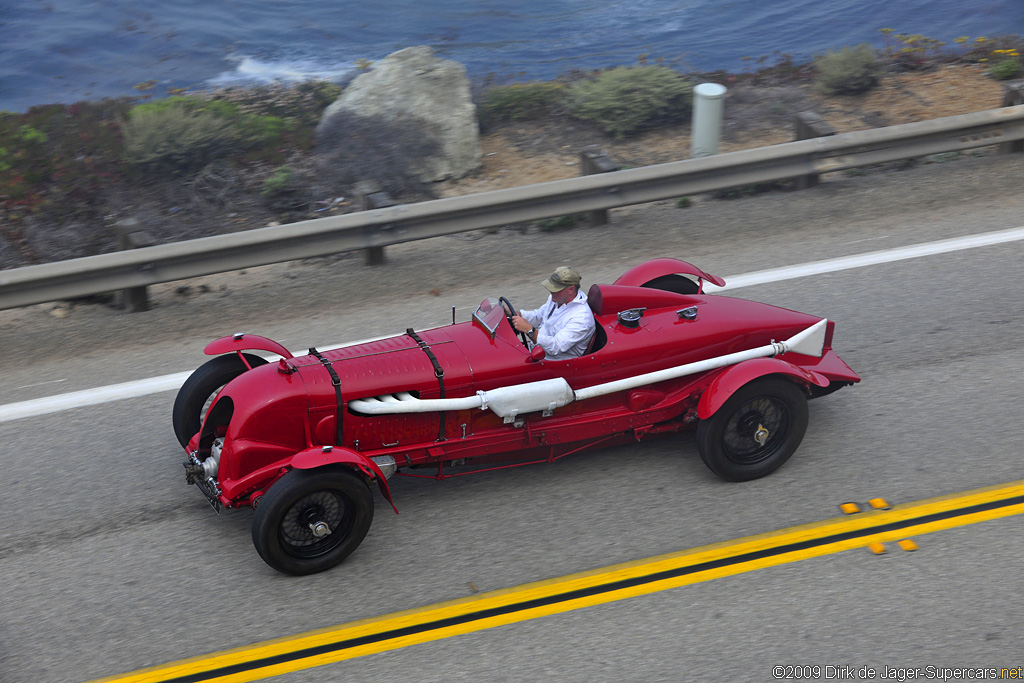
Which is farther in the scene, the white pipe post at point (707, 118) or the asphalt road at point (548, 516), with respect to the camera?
the white pipe post at point (707, 118)

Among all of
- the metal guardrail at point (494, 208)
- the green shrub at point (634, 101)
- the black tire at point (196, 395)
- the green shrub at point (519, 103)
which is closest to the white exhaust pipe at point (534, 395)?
the black tire at point (196, 395)

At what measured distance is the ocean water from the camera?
17.6 metres

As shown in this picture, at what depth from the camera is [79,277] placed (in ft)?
26.1

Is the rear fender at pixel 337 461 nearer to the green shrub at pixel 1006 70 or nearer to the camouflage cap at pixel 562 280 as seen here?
the camouflage cap at pixel 562 280

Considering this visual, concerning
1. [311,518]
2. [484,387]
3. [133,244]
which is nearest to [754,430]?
[484,387]

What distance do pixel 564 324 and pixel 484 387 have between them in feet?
2.15

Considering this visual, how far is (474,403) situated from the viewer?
18.7 ft

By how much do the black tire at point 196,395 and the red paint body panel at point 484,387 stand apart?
0.16 meters

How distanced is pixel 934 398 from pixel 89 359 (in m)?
6.40

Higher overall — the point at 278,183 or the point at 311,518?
the point at 278,183

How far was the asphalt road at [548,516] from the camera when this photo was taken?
16.1 feet

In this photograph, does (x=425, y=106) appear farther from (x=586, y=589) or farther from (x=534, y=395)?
(x=586, y=589)

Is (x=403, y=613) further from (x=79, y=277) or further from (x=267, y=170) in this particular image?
(x=267, y=170)

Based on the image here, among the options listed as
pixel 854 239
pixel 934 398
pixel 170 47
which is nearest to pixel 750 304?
pixel 934 398
